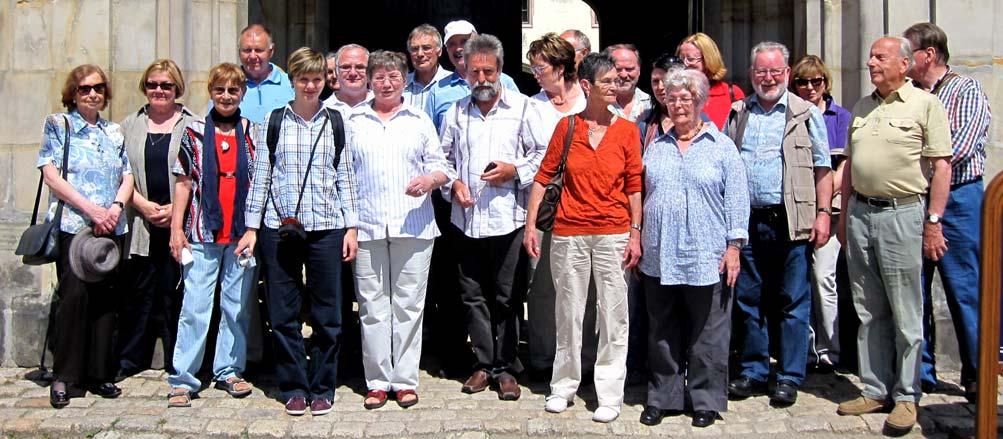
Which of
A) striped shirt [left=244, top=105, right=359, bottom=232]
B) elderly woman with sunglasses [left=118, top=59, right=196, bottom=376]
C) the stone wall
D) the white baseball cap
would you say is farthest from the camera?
the stone wall

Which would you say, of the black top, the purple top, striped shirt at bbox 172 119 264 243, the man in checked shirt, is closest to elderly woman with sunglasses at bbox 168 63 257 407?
striped shirt at bbox 172 119 264 243

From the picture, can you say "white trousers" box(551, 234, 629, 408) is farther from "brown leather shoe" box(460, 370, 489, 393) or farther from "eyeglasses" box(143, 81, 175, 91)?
"eyeglasses" box(143, 81, 175, 91)

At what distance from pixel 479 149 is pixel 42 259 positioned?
233 cm

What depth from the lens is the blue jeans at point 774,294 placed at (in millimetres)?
5617

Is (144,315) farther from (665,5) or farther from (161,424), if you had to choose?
(665,5)

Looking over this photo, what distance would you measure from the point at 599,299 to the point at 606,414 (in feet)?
1.85

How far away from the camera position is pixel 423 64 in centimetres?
621

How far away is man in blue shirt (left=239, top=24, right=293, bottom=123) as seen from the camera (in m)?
6.27

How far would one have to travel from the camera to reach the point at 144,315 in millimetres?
6113

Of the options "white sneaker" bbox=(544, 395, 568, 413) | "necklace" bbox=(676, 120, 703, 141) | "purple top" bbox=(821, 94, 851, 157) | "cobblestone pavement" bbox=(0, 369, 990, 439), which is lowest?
"cobblestone pavement" bbox=(0, 369, 990, 439)

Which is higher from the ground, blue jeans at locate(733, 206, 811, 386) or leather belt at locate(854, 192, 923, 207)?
leather belt at locate(854, 192, 923, 207)

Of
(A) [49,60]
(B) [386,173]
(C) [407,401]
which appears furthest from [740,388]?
(A) [49,60]

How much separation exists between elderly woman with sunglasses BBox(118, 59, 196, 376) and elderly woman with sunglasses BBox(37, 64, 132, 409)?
14 centimetres

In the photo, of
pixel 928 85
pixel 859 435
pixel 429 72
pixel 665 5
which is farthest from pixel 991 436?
pixel 665 5
